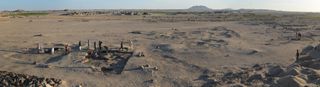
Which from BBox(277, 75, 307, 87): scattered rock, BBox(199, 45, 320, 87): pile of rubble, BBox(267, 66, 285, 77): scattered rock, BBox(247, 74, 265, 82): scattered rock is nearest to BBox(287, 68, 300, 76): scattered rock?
BBox(199, 45, 320, 87): pile of rubble

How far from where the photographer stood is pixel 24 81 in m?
17.2

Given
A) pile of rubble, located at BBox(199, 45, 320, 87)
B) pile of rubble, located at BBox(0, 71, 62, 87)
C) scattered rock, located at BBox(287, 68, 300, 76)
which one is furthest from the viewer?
scattered rock, located at BBox(287, 68, 300, 76)

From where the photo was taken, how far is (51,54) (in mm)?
23938

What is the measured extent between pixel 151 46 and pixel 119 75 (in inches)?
362

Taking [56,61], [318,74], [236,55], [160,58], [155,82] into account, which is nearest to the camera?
[318,74]

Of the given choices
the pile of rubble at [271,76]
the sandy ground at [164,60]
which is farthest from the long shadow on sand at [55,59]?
the pile of rubble at [271,76]

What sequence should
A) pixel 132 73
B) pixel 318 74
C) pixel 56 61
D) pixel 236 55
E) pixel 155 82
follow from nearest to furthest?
pixel 318 74 < pixel 155 82 < pixel 132 73 < pixel 56 61 < pixel 236 55

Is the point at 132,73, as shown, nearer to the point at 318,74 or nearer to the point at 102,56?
the point at 102,56

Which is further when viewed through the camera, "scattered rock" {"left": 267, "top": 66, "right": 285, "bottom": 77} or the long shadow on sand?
the long shadow on sand

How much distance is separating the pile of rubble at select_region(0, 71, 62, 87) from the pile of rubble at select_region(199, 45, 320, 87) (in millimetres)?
5305

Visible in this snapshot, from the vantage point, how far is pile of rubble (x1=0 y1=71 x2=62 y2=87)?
16658 millimetres

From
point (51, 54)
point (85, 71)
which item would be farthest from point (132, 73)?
point (51, 54)

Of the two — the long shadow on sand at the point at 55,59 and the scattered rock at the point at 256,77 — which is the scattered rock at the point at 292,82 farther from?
the long shadow on sand at the point at 55,59

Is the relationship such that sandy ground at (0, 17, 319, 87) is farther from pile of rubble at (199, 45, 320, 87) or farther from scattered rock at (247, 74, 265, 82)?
scattered rock at (247, 74, 265, 82)
